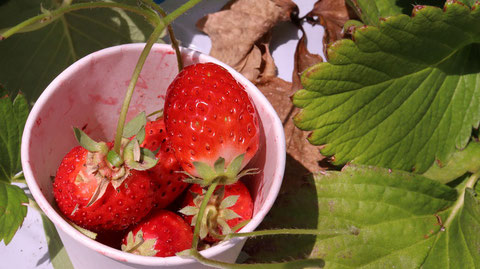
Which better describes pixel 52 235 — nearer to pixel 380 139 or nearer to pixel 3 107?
pixel 3 107

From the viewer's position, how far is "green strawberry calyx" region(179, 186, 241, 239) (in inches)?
19.8

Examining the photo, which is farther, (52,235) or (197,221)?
(52,235)

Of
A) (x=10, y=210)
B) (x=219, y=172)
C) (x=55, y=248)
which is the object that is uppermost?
(x=219, y=172)

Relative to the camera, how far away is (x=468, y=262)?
2.29 feet

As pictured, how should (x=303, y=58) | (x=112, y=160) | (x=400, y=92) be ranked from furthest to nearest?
(x=303, y=58)
(x=400, y=92)
(x=112, y=160)

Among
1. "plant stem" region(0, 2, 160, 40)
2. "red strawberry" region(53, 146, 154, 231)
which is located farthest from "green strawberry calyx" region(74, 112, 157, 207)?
"plant stem" region(0, 2, 160, 40)

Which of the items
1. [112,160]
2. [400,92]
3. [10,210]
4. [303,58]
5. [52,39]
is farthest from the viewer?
[303,58]

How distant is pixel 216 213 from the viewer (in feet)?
1.68

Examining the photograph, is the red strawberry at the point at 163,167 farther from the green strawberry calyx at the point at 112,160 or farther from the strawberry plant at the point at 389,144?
the strawberry plant at the point at 389,144

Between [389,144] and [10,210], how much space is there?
0.46 meters

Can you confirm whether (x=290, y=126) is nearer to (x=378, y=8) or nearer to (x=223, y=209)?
(x=378, y=8)

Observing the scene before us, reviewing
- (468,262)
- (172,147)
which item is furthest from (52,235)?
(468,262)

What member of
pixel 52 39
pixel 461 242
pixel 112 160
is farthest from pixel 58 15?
pixel 461 242

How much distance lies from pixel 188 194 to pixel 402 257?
0.31m
